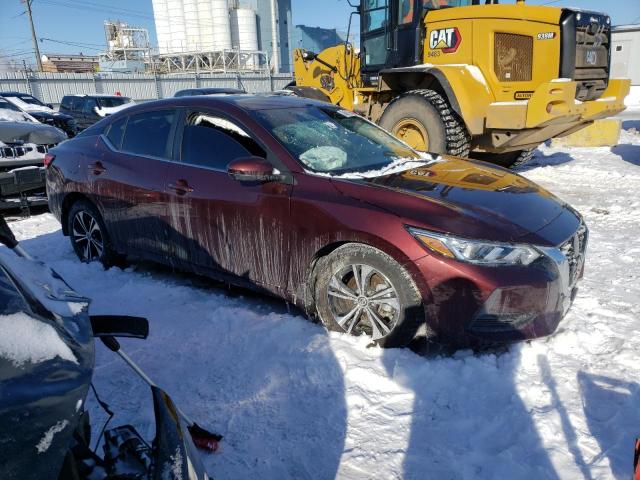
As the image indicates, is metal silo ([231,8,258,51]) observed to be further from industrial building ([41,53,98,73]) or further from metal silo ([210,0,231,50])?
industrial building ([41,53,98,73])

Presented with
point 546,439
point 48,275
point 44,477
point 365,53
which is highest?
point 365,53

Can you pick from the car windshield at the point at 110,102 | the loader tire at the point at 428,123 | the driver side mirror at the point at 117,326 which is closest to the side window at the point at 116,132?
the driver side mirror at the point at 117,326

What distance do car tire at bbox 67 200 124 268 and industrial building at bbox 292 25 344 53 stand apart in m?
55.0

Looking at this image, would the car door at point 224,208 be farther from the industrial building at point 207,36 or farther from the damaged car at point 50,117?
the industrial building at point 207,36

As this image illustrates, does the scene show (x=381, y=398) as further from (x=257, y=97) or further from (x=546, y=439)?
(x=257, y=97)

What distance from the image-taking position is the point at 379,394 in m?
2.69

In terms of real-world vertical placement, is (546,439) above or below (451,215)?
below

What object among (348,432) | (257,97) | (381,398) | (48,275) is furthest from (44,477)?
(257,97)

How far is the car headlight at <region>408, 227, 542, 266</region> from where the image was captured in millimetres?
2744

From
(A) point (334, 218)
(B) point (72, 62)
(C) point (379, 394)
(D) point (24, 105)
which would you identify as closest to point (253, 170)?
(A) point (334, 218)

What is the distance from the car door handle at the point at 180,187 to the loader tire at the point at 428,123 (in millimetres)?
4494

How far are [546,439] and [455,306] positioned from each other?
0.78 m

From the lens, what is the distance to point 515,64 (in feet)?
23.4

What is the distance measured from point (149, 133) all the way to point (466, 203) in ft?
9.12
